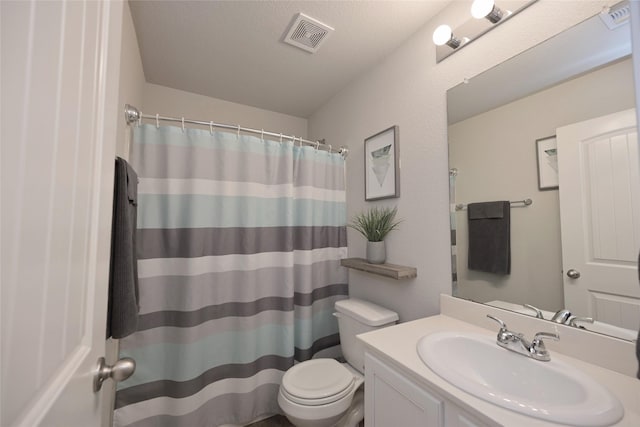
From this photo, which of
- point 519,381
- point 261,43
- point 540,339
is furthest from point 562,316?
point 261,43

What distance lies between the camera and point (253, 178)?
1.63 meters

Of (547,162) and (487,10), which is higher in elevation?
(487,10)

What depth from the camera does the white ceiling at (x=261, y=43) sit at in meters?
1.30

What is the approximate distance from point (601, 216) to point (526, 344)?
0.50 meters

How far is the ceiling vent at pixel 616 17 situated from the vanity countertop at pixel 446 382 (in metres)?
1.09

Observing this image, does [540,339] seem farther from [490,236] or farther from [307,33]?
[307,33]

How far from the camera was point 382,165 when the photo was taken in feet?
5.43

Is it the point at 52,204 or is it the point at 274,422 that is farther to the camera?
the point at 274,422

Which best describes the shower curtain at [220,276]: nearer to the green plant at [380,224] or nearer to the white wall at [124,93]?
the white wall at [124,93]

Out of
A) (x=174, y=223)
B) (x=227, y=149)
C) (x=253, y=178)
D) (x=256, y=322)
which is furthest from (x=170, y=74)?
(x=256, y=322)

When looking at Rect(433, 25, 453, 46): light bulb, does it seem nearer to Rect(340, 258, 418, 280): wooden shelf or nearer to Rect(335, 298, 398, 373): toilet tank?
Rect(340, 258, 418, 280): wooden shelf

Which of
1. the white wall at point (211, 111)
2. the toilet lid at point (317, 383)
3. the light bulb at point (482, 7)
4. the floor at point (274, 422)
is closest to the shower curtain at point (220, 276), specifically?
the floor at point (274, 422)

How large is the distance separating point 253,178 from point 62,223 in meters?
1.27

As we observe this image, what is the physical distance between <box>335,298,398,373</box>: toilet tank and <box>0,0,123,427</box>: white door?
1174 millimetres
